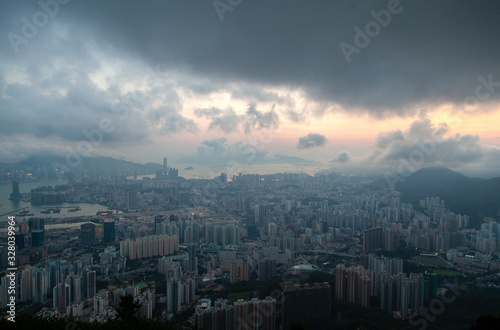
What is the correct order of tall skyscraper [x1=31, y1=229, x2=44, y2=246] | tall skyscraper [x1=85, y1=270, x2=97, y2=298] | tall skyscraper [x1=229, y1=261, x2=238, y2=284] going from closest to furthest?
tall skyscraper [x1=85, y1=270, x2=97, y2=298] < tall skyscraper [x1=229, y1=261, x2=238, y2=284] < tall skyscraper [x1=31, y1=229, x2=44, y2=246]

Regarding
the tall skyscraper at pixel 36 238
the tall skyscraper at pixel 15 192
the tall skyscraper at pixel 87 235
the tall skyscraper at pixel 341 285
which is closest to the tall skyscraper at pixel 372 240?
the tall skyscraper at pixel 341 285

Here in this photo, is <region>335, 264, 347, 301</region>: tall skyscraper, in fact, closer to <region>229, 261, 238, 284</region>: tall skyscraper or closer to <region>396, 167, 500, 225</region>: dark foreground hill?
<region>229, 261, 238, 284</region>: tall skyscraper

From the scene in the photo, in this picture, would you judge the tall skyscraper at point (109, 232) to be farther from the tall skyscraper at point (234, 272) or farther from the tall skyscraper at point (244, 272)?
the tall skyscraper at point (244, 272)

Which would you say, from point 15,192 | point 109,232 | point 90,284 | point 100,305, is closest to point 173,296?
point 100,305

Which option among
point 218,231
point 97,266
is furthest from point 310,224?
point 97,266

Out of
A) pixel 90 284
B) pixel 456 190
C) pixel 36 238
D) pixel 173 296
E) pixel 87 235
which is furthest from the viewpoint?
pixel 456 190

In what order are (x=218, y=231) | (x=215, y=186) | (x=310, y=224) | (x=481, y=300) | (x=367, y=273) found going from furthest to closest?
(x=215, y=186)
(x=310, y=224)
(x=218, y=231)
(x=367, y=273)
(x=481, y=300)

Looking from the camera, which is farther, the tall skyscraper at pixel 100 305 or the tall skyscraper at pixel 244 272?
the tall skyscraper at pixel 244 272

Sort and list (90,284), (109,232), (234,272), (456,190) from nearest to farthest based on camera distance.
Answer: (90,284), (234,272), (109,232), (456,190)

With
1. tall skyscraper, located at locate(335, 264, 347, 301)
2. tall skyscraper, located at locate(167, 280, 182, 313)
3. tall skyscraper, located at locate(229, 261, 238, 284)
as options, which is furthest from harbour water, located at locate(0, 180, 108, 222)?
tall skyscraper, located at locate(335, 264, 347, 301)

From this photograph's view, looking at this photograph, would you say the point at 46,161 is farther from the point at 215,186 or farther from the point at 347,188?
the point at 347,188

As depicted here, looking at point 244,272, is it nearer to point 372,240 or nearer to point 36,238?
point 372,240
